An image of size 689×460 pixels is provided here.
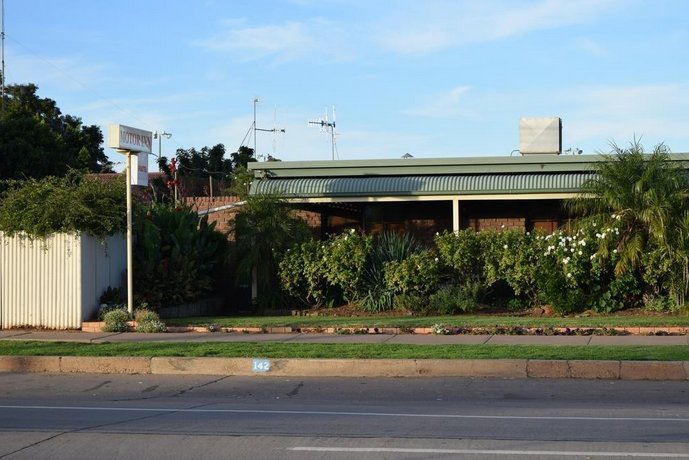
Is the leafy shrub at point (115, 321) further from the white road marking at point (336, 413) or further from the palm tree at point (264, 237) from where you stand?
the white road marking at point (336, 413)

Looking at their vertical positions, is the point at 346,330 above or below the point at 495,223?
below

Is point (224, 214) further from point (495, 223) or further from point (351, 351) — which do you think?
point (351, 351)

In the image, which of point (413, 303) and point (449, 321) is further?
point (413, 303)

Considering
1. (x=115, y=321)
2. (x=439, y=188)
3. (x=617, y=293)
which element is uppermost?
(x=439, y=188)

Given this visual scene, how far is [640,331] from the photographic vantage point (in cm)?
1659

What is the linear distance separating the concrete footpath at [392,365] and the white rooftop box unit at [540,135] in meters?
8.51

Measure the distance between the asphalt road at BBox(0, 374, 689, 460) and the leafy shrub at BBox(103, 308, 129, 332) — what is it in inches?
163

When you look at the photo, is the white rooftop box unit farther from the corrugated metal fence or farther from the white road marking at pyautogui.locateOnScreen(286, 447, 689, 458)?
the white road marking at pyautogui.locateOnScreen(286, 447, 689, 458)

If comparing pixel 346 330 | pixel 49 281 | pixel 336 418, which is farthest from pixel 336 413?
pixel 49 281

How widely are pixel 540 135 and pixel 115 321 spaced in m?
11.6

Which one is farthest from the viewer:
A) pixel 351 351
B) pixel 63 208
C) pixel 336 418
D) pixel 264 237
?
pixel 264 237

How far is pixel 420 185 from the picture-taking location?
22.1 metres

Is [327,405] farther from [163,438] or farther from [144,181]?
[144,181]

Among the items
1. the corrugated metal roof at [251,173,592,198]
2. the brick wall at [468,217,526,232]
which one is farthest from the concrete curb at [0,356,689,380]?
the brick wall at [468,217,526,232]
